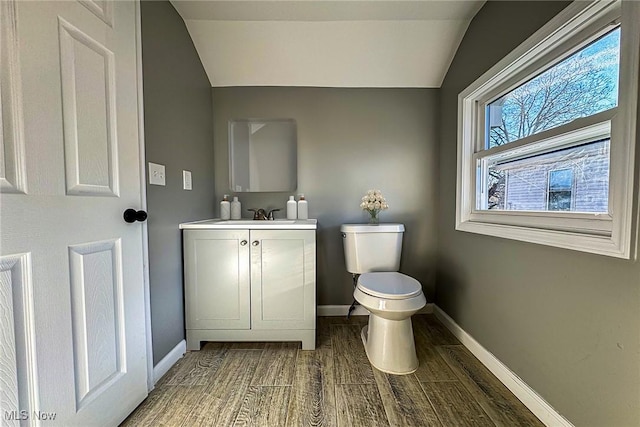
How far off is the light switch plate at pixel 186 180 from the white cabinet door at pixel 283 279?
523 millimetres

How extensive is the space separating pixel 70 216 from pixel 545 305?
6.04 feet

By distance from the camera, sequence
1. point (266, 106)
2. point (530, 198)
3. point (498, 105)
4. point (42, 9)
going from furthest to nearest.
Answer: point (266, 106)
point (498, 105)
point (530, 198)
point (42, 9)

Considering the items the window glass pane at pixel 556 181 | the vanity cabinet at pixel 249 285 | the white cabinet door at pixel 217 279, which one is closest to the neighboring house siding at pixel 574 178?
the window glass pane at pixel 556 181

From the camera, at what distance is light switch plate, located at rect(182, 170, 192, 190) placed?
154 cm

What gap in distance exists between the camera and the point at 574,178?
1.03 meters

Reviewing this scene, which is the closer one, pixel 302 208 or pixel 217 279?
pixel 217 279

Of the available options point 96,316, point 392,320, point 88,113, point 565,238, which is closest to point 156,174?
point 88,113

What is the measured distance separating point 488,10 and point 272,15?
1.26m

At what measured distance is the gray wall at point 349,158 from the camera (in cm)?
197

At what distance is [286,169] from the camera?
207 centimetres

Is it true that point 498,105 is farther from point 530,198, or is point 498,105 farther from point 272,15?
point 272,15

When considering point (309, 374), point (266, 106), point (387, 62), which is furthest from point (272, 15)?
point (309, 374)

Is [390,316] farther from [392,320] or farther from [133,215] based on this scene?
[133,215]

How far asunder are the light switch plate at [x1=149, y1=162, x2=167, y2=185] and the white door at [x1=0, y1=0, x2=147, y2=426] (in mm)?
150
